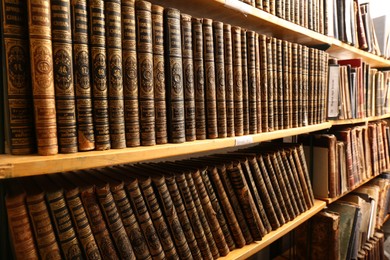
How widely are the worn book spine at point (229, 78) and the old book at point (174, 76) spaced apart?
171 millimetres

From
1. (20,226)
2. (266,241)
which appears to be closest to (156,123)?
(20,226)

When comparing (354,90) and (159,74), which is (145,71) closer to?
(159,74)

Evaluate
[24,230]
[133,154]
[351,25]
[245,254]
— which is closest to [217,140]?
[133,154]

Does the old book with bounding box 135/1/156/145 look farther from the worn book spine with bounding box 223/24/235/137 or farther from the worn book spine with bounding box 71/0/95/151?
the worn book spine with bounding box 223/24/235/137

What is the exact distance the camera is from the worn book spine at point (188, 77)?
2.19ft

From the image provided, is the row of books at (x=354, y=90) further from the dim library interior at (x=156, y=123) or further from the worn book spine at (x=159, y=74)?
the worn book spine at (x=159, y=74)

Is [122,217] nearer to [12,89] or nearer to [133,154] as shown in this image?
[133,154]

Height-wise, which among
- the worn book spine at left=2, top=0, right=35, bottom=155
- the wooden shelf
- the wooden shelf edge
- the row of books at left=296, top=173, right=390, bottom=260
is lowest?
the row of books at left=296, top=173, right=390, bottom=260

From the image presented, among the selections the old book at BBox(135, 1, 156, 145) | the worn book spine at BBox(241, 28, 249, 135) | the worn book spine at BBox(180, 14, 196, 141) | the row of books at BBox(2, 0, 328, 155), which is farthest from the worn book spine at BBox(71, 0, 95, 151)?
the worn book spine at BBox(241, 28, 249, 135)

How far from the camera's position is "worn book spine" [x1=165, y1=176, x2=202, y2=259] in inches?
27.4

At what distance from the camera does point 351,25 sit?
139 centimetres

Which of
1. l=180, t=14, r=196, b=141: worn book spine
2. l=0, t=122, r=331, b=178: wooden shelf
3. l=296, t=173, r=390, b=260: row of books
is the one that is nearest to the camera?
l=0, t=122, r=331, b=178: wooden shelf

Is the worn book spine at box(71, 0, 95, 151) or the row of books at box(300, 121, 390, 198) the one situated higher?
the worn book spine at box(71, 0, 95, 151)

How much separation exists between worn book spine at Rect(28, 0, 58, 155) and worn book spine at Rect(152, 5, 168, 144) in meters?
0.22
